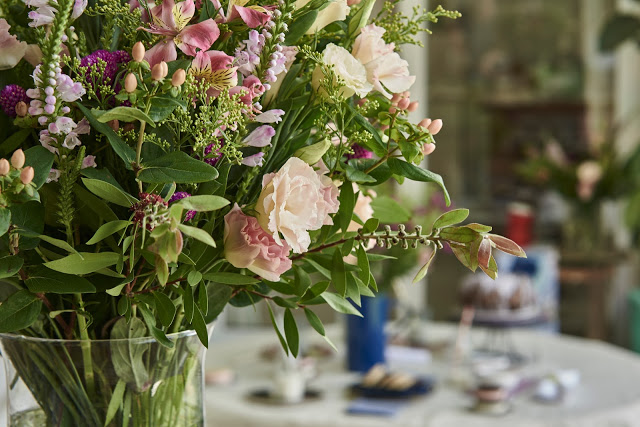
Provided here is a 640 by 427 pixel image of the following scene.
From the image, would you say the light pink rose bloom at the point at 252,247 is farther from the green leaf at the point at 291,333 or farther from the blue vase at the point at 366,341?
the blue vase at the point at 366,341

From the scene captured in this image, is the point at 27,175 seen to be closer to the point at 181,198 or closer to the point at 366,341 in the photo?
the point at 181,198

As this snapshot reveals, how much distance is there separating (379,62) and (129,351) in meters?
0.29

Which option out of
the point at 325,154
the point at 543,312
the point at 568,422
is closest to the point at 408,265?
the point at 568,422

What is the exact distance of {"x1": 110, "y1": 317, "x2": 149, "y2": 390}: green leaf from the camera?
60cm

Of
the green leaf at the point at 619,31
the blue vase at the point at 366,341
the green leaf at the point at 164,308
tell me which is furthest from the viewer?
the green leaf at the point at 619,31

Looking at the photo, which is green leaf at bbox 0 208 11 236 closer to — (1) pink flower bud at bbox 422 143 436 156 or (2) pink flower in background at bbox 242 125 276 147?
(2) pink flower in background at bbox 242 125 276 147

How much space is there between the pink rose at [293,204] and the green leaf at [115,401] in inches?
7.3

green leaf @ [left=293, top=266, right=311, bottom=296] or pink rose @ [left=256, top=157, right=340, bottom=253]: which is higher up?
pink rose @ [left=256, top=157, right=340, bottom=253]

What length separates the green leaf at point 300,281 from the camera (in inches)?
24.8

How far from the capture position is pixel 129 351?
1.99 feet

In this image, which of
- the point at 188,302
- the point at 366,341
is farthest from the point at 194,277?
the point at 366,341

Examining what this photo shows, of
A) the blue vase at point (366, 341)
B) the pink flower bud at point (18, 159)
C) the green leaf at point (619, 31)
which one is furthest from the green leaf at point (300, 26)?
the green leaf at point (619, 31)

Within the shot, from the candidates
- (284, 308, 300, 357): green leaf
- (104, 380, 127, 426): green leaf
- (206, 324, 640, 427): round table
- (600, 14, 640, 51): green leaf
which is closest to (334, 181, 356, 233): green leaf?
A: (284, 308, 300, 357): green leaf

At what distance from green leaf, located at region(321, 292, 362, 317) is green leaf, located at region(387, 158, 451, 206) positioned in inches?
5.1
